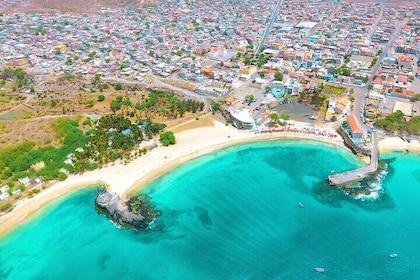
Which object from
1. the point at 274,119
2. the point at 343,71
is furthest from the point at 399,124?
the point at 343,71

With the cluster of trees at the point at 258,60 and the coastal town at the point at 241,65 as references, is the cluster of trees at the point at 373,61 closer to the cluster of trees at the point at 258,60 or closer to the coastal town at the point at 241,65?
the coastal town at the point at 241,65

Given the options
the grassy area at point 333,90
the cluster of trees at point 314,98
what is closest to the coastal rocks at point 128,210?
the cluster of trees at point 314,98

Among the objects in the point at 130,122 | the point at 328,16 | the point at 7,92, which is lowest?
the point at 7,92

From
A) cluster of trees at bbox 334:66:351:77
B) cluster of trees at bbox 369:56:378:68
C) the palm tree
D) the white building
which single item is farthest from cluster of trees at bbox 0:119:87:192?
cluster of trees at bbox 369:56:378:68

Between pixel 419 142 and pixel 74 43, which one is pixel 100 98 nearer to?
pixel 74 43

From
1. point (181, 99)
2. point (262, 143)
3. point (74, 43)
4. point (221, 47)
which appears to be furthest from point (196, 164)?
point (74, 43)
